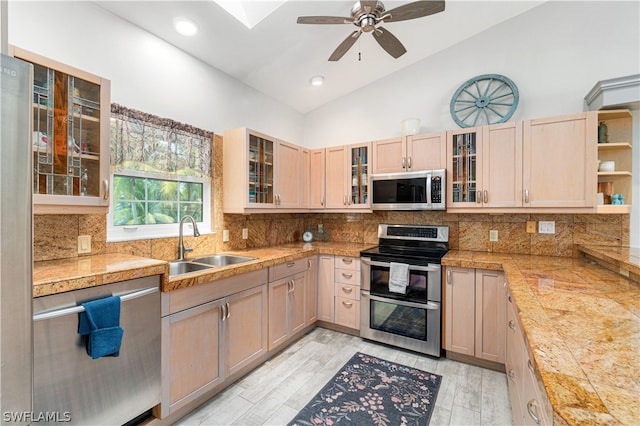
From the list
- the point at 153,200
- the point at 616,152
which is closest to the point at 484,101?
the point at 616,152

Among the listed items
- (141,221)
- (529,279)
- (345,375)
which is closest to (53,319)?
(141,221)

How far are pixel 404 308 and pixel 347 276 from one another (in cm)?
66

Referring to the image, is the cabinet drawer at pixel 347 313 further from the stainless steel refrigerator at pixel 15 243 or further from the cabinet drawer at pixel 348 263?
the stainless steel refrigerator at pixel 15 243

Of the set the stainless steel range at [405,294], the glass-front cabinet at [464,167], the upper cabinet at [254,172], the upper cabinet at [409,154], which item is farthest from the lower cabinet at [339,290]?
the glass-front cabinet at [464,167]

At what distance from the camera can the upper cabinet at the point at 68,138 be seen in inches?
57.3

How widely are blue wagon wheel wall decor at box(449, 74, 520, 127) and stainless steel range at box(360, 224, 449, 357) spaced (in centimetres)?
120

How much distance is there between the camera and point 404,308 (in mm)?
2699

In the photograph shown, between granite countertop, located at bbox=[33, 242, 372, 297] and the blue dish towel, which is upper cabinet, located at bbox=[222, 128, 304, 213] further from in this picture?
the blue dish towel

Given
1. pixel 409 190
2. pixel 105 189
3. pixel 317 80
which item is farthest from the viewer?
pixel 317 80

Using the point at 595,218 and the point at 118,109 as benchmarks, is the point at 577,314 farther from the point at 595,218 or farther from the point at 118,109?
the point at 118,109

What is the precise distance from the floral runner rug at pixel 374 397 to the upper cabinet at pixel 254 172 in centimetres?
173

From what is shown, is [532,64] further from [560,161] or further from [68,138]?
[68,138]

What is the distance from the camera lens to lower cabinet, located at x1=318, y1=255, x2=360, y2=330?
118 inches

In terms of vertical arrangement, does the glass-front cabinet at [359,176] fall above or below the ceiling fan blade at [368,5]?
below
